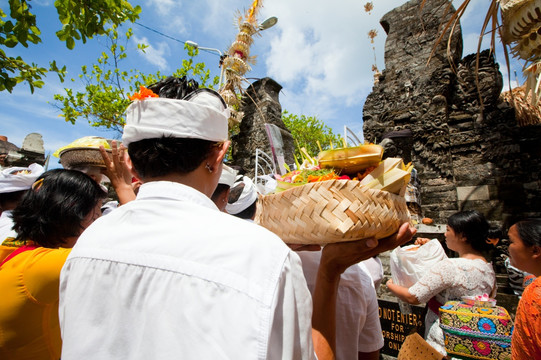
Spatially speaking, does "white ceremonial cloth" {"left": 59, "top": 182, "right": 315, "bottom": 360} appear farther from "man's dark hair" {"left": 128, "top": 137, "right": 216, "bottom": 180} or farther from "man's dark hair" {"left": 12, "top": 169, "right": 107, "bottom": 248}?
"man's dark hair" {"left": 12, "top": 169, "right": 107, "bottom": 248}

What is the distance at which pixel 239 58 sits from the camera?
32.9ft

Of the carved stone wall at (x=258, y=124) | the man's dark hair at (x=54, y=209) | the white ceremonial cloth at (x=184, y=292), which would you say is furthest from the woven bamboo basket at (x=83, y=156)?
the carved stone wall at (x=258, y=124)

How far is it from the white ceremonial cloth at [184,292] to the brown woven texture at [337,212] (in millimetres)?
361

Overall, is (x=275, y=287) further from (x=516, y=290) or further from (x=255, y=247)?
(x=516, y=290)

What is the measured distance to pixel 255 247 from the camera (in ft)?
2.15

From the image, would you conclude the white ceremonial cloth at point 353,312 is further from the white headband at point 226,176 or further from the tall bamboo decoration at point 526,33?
the tall bamboo decoration at point 526,33

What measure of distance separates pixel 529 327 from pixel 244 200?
226 cm

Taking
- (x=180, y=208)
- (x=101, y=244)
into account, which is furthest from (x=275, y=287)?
(x=101, y=244)

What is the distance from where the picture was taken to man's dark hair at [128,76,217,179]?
897 millimetres

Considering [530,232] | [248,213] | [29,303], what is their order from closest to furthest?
[29,303] < [530,232] < [248,213]

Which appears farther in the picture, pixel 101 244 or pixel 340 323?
pixel 340 323

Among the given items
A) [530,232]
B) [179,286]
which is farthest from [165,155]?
[530,232]

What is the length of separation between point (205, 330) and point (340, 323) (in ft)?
3.08

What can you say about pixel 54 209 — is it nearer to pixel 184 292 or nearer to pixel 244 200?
pixel 184 292
